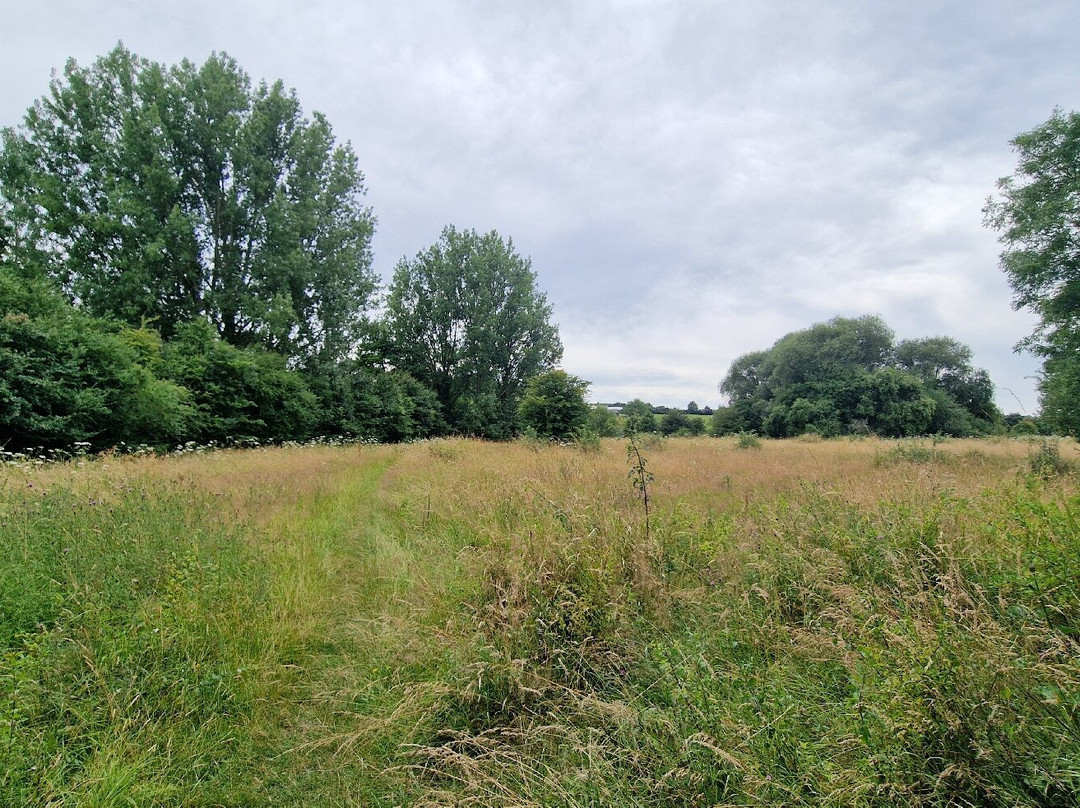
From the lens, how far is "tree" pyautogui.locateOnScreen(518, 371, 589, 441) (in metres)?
17.1

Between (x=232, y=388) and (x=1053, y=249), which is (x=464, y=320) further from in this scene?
(x=1053, y=249)

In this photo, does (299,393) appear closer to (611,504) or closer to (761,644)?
(611,504)

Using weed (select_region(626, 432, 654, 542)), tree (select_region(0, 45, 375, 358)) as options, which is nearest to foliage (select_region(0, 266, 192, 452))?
tree (select_region(0, 45, 375, 358))

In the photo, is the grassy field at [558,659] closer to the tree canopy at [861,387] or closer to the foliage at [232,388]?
the foliage at [232,388]

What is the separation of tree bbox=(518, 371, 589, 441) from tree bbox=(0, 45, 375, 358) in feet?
38.8

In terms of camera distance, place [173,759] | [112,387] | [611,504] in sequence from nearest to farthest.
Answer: [173,759] → [611,504] → [112,387]

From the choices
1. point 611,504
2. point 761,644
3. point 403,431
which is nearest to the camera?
point 761,644

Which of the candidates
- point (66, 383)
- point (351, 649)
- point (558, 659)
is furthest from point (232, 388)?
point (558, 659)

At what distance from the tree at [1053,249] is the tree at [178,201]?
87.2ft

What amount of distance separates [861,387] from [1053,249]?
121 ft

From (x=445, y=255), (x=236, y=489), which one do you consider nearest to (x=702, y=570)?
(x=236, y=489)

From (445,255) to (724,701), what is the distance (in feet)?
117

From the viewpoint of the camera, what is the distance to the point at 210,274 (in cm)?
1919

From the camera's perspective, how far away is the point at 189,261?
1817cm
